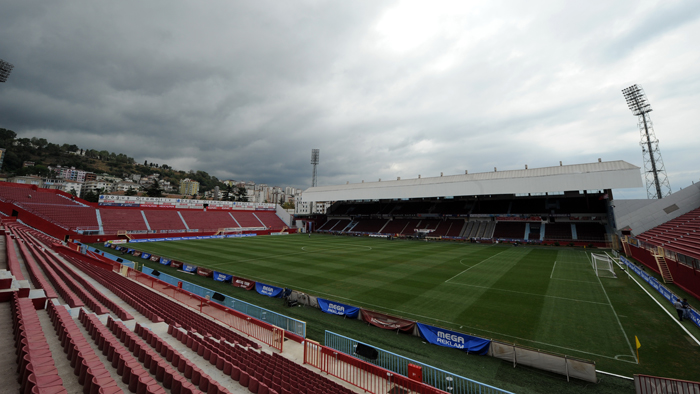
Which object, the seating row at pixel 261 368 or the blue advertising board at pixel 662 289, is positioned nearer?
the seating row at pixel 261 368

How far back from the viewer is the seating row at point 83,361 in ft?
13.4

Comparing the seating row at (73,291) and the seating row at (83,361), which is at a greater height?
the seating row at (83,361)

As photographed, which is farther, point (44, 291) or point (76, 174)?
point (76, 174)

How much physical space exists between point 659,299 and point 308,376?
66.1 feet

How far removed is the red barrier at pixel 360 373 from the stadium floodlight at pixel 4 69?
59481 millimetres

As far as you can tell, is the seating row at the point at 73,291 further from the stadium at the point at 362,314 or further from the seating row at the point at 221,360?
the seating row at the point at 221,360

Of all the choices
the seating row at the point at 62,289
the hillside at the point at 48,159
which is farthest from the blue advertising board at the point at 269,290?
the hillside at the point at 48,159

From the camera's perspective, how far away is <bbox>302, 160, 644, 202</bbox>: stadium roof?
37344 millimetres

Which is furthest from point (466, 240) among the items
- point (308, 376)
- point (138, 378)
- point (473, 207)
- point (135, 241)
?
point (135, 241)

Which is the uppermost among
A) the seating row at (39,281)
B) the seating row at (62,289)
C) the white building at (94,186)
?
the white building at (94,186)

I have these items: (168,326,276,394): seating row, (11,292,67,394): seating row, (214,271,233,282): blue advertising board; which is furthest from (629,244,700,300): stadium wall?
(214,271,233,282): blue advertising board

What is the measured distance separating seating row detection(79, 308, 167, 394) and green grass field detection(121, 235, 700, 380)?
10.9 meters

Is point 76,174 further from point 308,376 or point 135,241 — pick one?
point 308,376

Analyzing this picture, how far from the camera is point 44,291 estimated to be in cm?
806
